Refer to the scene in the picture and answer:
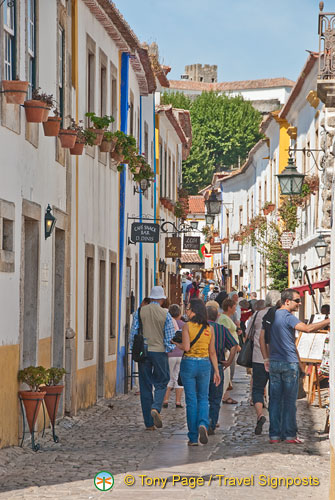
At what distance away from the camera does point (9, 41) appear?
1227 cm

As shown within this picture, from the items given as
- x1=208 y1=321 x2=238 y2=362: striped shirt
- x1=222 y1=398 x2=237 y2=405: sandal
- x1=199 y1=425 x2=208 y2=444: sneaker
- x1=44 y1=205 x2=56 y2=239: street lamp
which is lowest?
x1=222 y1=398 x2=237 y2=405: sandal

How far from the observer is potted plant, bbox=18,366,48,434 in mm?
12188

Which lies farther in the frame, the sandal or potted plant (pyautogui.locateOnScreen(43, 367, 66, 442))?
the sandal

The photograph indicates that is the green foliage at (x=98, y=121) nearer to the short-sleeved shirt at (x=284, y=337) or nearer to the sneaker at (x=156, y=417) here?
the sneaker at (x=156, y=417)

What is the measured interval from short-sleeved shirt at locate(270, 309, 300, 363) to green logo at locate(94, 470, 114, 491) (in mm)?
3250

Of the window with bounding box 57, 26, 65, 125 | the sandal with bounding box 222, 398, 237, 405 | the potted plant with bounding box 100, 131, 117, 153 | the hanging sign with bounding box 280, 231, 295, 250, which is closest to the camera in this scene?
the window with bounding box 57, 26, 65, 125

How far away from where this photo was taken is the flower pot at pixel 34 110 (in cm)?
1246

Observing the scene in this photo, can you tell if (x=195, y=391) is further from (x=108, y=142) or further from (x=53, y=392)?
(x=108, y=142)

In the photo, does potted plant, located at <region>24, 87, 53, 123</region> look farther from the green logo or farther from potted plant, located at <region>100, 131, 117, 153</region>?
potted plant, located at <region>100, 131, 117, 153</region>

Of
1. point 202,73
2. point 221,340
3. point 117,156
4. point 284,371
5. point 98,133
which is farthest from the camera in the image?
point 202,73

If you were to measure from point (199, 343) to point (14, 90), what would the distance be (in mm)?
3591

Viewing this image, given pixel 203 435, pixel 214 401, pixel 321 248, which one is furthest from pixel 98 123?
pixel 321 248

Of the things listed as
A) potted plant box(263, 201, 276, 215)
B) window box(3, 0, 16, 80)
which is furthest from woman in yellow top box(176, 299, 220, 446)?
potted plant box(263, 201, 276, 215)

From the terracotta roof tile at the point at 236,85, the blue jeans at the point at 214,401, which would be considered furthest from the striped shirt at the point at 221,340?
the terracotta roof tile at the point at 236,85
